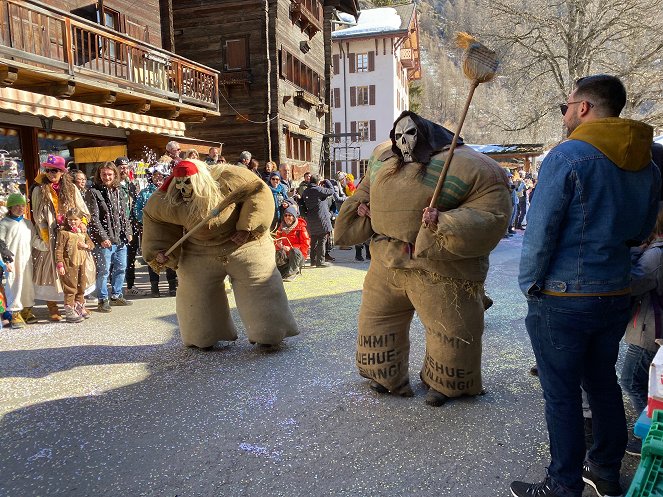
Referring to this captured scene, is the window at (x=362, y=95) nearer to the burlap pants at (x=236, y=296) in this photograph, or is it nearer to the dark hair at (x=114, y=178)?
the dark hair at (x=114, y=178)

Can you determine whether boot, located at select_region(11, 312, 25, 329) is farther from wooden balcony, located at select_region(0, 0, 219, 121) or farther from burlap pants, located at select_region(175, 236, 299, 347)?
wooden balcony, located at select_region(0, 0, 219, 121)

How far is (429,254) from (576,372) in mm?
1093

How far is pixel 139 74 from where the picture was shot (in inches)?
411

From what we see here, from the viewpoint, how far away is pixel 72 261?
5.76m

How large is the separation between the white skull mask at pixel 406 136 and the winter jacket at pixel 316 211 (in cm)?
591

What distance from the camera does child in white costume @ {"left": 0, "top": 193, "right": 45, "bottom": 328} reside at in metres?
5.58

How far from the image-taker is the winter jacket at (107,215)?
615 cm

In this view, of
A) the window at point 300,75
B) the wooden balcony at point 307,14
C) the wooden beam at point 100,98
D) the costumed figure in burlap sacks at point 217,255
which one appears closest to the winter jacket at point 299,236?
the wooden beam at point 100,98

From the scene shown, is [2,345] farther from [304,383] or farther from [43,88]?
[43,88]

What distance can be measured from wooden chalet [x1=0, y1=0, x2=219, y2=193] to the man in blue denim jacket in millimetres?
7357

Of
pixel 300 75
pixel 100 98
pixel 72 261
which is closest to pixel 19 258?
pixel 72 261

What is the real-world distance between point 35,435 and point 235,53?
15.1 m

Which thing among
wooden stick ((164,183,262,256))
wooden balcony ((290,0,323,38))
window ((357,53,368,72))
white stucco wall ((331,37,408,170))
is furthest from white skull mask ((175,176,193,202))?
window ((357,53,368,72))

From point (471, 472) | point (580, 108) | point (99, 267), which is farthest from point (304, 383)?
point (99, 267)
